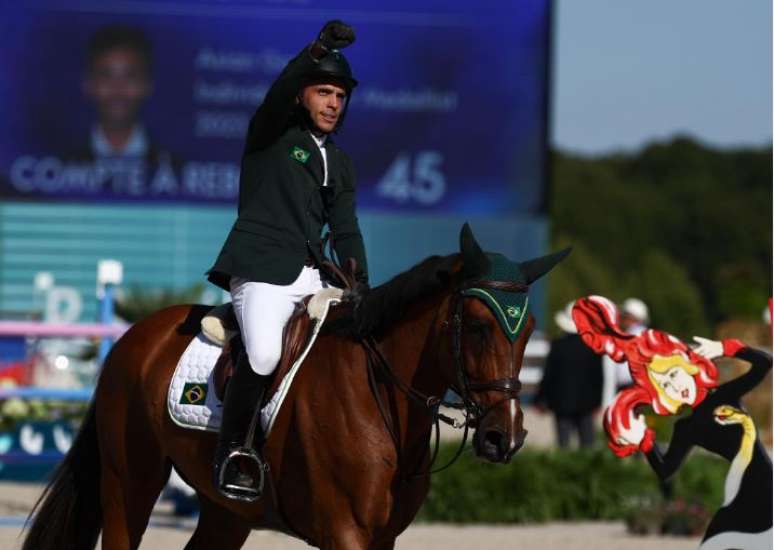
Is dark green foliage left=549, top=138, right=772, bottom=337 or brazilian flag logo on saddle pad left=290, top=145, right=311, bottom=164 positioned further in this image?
dark green foliage left=549, top=138, right=772, bottom=337

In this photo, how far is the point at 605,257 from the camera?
253 ft

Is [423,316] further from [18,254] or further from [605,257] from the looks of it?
[605,257]

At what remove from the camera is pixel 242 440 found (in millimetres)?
6434

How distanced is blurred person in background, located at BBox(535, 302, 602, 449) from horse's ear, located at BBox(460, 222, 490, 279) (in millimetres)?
8390

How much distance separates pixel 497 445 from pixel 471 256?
667mm

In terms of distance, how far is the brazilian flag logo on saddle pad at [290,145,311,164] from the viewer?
6.52 m

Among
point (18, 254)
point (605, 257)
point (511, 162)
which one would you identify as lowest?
point (605, 257)

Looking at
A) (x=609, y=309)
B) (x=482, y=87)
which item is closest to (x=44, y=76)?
(x=482, y=87)

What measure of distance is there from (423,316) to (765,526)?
2.37 m

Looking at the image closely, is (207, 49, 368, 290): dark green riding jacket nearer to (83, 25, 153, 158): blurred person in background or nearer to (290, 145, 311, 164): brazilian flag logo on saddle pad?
(290, 145, 311, 164): brazilian flag logo on saddle pad

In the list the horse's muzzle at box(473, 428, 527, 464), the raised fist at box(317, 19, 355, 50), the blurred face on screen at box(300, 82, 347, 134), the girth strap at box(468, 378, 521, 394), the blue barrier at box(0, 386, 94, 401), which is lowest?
the blue barrier at box(0, 386, 94, 401)

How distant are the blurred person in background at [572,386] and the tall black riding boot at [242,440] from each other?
7.96m

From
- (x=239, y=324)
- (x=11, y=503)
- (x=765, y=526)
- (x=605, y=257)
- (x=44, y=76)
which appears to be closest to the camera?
(x=239, y=324)

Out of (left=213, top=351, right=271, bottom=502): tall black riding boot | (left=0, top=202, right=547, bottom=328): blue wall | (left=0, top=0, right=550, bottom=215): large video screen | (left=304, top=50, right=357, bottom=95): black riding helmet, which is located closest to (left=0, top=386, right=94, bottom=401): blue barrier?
(left=213, top=351, right=271, bottom=502): tall black riding boot
